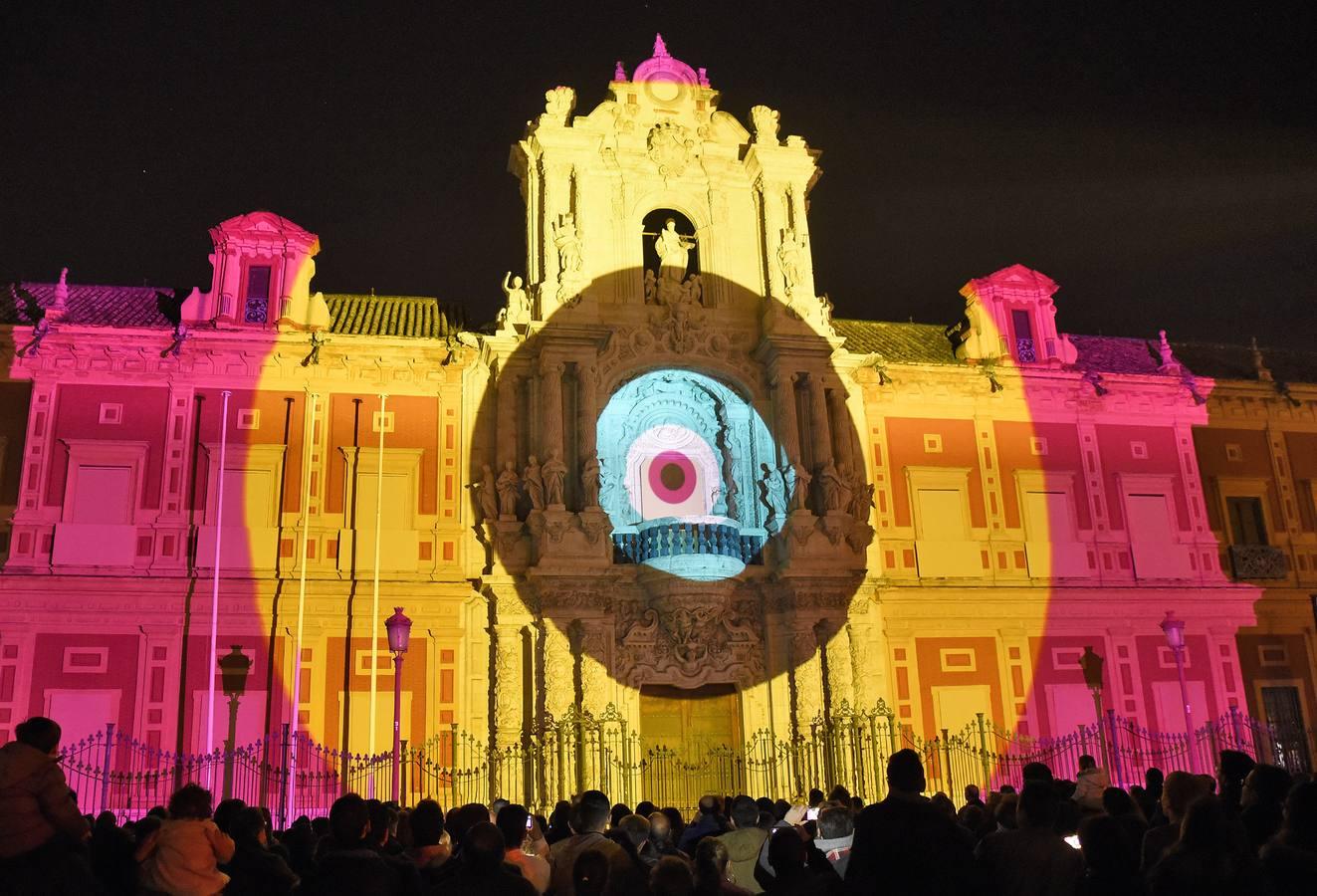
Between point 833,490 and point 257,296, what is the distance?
12.9m

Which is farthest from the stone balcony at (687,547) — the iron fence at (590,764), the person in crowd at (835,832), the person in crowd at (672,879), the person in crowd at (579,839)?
the person in crowd at (672,879)

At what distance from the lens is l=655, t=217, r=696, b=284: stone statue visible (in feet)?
80.5

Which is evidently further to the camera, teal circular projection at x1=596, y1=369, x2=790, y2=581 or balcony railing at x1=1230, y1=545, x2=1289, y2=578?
balcony railing at x1=1230, y1=545, x2=1289, y2=578

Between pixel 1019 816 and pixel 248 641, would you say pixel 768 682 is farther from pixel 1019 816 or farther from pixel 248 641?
pixel 1019 816

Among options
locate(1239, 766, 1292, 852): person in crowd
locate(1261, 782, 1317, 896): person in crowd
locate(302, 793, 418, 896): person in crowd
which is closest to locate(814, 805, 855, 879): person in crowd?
locate(1239, 766, 1292, 852): person in crowd

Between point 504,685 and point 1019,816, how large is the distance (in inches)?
630

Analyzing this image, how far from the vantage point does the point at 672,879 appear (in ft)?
17.4

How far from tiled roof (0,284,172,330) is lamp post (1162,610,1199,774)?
20.8 m

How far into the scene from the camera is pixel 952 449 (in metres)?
25.6

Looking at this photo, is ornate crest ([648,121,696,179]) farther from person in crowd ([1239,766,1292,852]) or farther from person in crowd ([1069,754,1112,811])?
person in crowd ([1239,766,1292,852])

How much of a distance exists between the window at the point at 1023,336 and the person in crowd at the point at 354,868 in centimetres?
2423

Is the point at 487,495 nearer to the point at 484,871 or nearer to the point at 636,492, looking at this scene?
the point at 636,492

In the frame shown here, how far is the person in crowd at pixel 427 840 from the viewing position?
19.9ft

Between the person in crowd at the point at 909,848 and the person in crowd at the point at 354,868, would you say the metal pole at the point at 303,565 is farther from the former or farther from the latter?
the person in crowd at the point at 909,848
